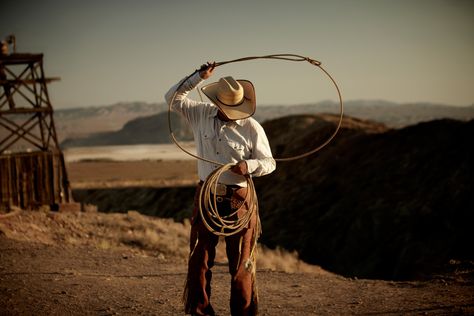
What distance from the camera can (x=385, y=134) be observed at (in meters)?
22.2

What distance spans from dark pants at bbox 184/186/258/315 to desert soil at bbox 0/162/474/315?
1164 mm

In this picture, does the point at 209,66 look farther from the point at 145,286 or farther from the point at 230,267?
the point at 145,286

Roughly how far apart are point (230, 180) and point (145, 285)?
311cm

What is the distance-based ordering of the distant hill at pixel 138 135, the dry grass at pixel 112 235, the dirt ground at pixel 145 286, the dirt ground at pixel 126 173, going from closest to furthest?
the dirt ground at pixel 145 286, the dry grass at pixel 112 235, the dirt ground at pixel 126 173, the distant hill at pixel 138 135

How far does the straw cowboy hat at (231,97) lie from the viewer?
4418 millimetres

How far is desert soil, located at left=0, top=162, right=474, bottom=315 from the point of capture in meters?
5.69

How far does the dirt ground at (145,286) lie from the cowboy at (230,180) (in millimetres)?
1268

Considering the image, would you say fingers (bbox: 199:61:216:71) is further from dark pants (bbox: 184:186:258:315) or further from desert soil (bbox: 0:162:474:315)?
desert soil (bbox: 0:162:474:315)

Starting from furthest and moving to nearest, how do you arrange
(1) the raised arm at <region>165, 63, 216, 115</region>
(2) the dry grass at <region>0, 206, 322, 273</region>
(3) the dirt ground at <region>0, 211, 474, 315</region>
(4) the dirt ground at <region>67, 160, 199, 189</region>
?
(4) the dirt ground at <region>67, 160, 199, 189</region> → (2) the dry grass at <region>0, 206, 322, 273</region> → (3) the dirt ground at <region>0, 211, 474, 315</region> → (1) the raised arm at <region>165, 63, 216, 115</region>

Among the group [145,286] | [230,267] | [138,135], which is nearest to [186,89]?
[230,267]

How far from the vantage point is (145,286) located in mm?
6828

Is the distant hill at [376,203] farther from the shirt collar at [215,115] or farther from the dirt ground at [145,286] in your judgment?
the shirt collar at [215,115]

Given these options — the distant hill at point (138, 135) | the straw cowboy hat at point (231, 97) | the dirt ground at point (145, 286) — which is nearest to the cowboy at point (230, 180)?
the straw cowboy hat at point (231, 97)

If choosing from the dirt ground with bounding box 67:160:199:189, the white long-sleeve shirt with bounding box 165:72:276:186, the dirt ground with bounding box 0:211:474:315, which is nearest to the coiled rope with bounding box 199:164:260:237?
the white long-sleeve shirt with bounding box 165:72:276:186
